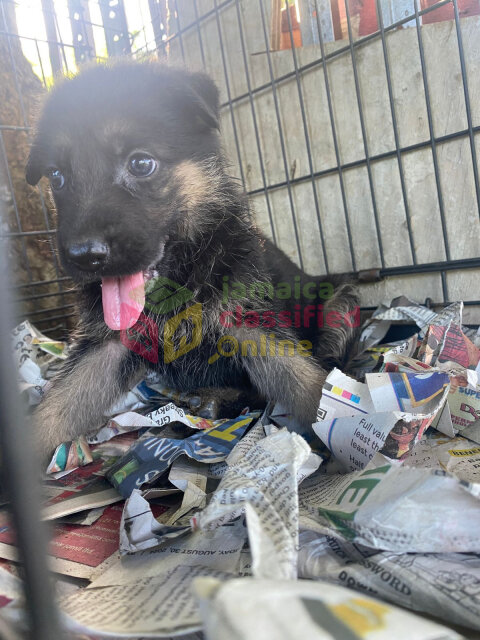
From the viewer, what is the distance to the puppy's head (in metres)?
1.32

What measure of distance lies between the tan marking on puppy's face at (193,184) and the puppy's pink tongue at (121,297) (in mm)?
335

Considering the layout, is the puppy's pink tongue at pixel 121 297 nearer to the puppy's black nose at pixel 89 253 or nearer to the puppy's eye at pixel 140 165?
the puppy's black nose at pixel 89 253

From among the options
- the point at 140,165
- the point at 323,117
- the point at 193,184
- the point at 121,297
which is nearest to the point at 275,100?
the point at 323,117

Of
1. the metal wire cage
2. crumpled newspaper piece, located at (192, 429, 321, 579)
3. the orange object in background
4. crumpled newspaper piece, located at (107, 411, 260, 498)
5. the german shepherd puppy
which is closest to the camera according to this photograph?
crumpled newspaper piece, located at (192, 429, 321, 579)

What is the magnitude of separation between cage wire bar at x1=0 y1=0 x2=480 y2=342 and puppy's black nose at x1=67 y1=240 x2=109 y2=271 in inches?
31.6

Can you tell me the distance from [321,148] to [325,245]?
1.64 feet

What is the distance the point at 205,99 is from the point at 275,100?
1.08 m

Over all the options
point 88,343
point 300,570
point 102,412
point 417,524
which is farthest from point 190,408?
point 417,524

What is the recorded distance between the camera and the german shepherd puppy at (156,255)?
143cm

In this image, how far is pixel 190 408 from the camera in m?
1.84

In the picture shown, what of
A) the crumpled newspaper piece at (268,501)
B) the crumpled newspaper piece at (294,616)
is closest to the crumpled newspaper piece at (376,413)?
the crumpled newspaper piece at (268,501)

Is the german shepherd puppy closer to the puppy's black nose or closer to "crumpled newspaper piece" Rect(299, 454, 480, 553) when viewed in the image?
the puppy's black nose

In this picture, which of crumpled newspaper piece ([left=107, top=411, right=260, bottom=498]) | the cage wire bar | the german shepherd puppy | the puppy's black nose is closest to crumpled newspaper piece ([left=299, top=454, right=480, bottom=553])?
crumpled newspaper piece ([left=107, top=411, right=260, bottom=498])

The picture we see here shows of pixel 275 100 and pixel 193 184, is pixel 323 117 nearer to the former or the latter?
pixel 275 100
